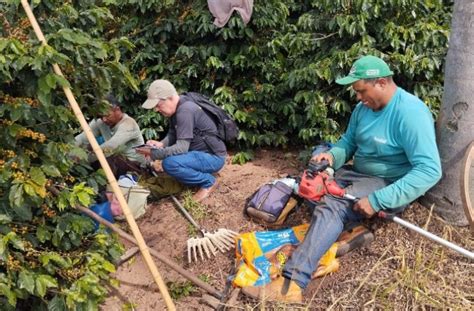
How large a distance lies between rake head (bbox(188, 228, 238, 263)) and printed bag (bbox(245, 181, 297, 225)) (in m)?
0.26

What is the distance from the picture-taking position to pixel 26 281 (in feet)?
8.58

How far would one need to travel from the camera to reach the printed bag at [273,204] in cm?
384

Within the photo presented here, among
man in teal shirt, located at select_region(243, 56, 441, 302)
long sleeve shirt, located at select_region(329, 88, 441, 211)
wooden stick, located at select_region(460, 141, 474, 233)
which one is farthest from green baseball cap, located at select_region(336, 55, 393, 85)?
wooden stick, located at select_region(460, 141, 474, 233)

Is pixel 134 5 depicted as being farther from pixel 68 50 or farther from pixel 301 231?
pixel 301 231

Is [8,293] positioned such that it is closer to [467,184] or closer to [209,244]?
[209,244]

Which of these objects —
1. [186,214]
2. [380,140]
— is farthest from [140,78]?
[380,140]

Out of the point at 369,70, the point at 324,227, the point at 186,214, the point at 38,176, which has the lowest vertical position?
the point at 186,214

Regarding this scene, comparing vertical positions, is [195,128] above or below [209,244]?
above

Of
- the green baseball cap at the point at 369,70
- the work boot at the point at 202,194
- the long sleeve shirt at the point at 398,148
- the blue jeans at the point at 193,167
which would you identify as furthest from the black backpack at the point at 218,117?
the green baseball cap at the point at 369,70

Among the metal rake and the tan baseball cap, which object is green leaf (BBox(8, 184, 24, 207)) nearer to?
the metal rake

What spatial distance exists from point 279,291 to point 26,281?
1.51 meters

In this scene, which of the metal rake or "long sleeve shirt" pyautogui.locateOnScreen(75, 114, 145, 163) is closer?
the metal rake

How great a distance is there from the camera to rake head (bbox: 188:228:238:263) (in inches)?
148

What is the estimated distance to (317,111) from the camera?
4730 mm
